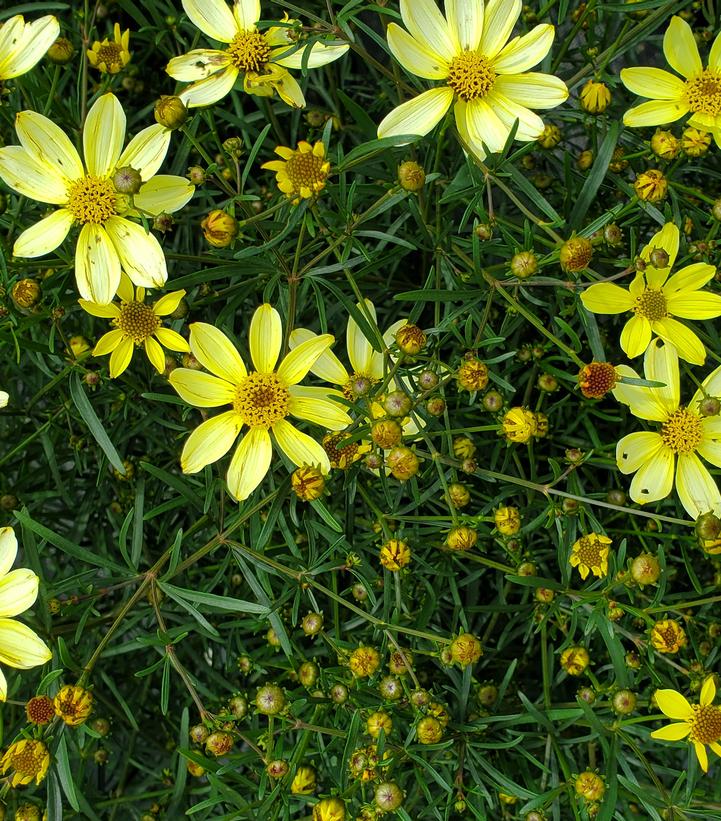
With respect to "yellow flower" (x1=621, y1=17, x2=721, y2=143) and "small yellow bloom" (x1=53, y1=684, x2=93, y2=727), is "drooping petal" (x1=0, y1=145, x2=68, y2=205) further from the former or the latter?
"yellow flower" (x1=621, y1=17, x2=721, y2=143)

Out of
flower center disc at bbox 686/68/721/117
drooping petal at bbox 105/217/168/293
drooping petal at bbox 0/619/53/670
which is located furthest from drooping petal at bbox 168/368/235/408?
flower center disc at bbox 686/68/721/117

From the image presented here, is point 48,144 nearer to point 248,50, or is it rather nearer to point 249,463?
point 248,50

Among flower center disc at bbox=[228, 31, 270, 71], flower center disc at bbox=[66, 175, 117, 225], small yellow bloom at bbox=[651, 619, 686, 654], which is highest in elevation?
flower center disc at bbox=[228, 31, 270, 71]

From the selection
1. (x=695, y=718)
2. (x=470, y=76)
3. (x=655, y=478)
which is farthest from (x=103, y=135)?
(x=695, y=718)

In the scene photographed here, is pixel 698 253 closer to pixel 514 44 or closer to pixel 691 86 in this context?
pixel 691 86

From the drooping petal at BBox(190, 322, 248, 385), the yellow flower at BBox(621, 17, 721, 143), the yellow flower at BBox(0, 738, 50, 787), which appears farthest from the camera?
the yellow flower at BBox(621, 17, 721, 143)

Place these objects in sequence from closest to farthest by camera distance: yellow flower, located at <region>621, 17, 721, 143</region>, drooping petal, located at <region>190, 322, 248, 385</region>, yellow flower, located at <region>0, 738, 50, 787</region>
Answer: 1. yellow flower, located at <region>0, 738, 50, 787</region>
2. drooping petal, located at <region>190, 322, 248, 385</region>
3. yellow flower, located at <region>621, 17, 721, 143</region>
